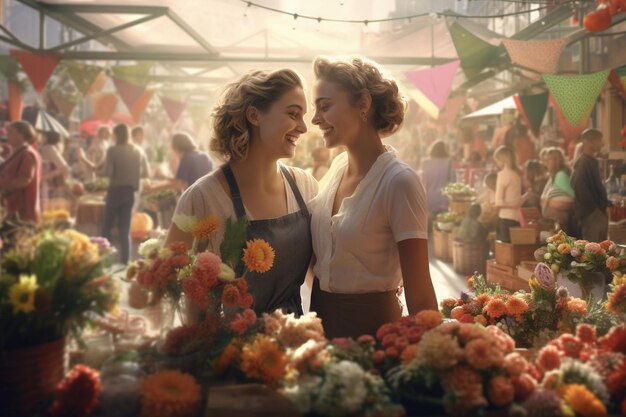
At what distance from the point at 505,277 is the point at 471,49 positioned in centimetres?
342

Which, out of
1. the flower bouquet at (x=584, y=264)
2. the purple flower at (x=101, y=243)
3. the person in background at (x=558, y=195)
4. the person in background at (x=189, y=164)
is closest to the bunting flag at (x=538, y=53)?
the person in background at (x=558, y=195)

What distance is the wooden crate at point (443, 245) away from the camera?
27.6 ft

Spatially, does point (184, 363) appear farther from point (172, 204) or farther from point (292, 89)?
point (172, 204)

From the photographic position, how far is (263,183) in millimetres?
2428

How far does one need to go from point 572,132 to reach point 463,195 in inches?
61.0

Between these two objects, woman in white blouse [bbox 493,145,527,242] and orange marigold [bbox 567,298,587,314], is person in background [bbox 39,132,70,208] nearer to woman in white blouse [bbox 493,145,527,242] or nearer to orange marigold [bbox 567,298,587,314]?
woman in white blouse [bbox 493,145,527,242]

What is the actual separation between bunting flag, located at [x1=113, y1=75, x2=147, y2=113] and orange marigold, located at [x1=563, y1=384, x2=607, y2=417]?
987 centimetres

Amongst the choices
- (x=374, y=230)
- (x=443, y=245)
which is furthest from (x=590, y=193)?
(x=374, y=230)

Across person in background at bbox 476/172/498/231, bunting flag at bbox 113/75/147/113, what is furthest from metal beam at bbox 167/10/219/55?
person in background at bbox 476/172/498/231

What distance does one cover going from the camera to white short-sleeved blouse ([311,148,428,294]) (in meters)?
2.12

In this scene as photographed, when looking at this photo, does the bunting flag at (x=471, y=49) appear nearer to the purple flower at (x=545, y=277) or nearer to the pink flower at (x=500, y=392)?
the purple flower at (x=545, y=277)

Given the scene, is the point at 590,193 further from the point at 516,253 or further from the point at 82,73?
the point at 82,73

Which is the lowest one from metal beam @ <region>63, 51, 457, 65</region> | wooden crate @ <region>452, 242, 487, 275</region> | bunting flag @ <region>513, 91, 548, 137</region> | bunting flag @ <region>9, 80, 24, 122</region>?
wooden crate @ <region>452, 242, 487, 275</region>

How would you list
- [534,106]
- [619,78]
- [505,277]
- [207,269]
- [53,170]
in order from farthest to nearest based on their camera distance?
[53,170], [534,106], [619,78], [505,277], [207,269]
